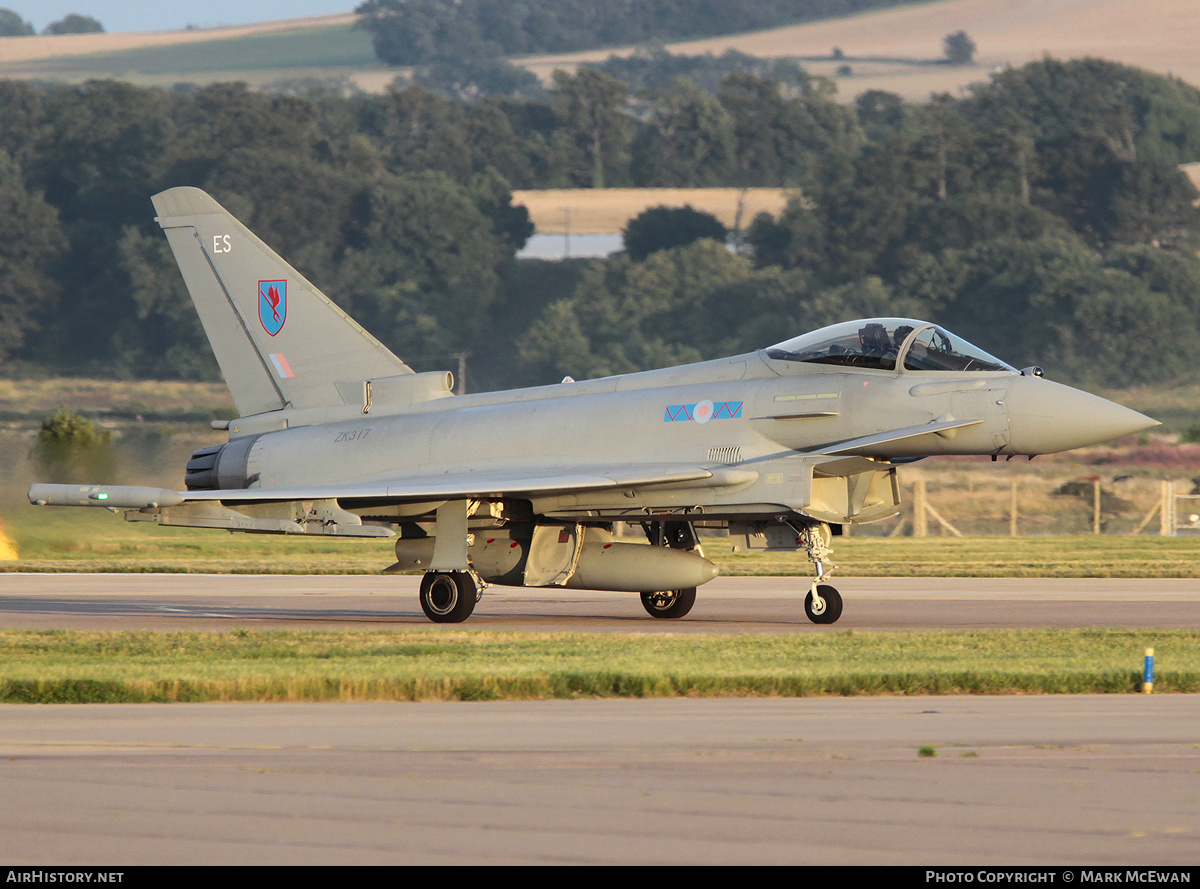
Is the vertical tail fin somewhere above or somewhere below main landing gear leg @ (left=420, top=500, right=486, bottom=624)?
above

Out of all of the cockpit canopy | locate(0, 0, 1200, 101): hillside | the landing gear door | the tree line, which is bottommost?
the landing gear door

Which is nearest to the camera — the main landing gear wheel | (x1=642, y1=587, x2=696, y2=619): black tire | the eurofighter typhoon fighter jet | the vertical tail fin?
the eurofighter typhoon fighter jet

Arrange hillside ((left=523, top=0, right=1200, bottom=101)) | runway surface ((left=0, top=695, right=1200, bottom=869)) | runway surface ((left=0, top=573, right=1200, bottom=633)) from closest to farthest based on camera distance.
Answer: runway surface ((left=0, top=695, right=1200, bottom=869))
runway surface ((left=0, top=573, right=1200, bottom=633))
hillside ((left=523, top=0, right=1200, bottom=101))

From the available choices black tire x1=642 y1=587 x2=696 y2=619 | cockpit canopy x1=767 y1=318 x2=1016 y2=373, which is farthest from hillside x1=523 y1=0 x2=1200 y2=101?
cockpit canopy x1=767 y1=318 x2=1016 y2=373

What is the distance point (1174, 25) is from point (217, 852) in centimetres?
18439

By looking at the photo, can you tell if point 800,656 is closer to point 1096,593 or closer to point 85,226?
point 1096,593

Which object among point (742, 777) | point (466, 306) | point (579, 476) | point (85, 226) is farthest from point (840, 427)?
point (85, 226)

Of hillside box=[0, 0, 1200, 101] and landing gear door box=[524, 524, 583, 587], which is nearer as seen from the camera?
landing gear door box=[524, 524, 583, 587]

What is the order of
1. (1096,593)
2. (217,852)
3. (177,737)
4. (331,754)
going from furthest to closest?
(1096,593), (177,737), (331,754), (217,852)

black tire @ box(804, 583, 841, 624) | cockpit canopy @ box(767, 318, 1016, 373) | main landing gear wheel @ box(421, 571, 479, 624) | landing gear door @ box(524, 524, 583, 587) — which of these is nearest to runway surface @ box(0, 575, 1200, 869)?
black tire @ box(804, 583, 841, 624)

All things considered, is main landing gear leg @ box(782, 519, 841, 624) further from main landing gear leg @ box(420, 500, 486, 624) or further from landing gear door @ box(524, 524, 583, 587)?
main landing gear leg @ box(420, 500, 486, 624)

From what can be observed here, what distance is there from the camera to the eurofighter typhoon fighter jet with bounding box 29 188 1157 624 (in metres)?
15.8

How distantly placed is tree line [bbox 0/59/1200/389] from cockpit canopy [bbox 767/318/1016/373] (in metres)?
66.6

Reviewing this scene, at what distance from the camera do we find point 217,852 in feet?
20.4
